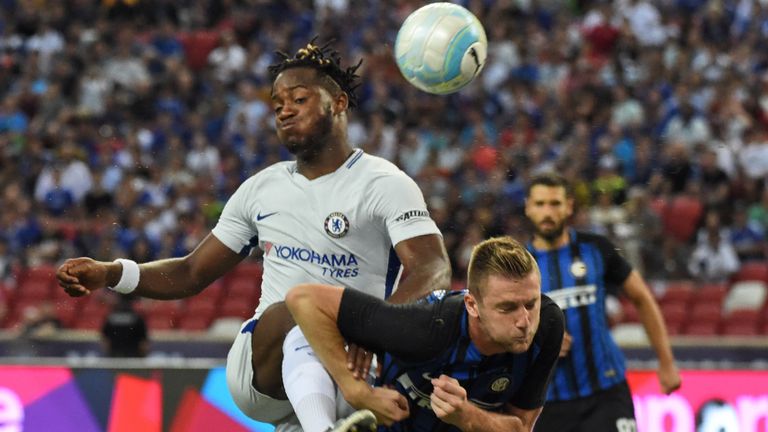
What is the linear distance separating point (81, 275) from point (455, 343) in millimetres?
1748

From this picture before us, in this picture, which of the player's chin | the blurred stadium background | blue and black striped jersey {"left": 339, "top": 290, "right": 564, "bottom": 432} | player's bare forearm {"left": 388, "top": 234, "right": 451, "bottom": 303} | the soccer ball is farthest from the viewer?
the blurred stadium background

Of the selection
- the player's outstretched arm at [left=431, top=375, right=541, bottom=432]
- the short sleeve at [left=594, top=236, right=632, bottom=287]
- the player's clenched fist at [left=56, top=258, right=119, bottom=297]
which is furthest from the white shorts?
the short sleeve at [left=594, top=236, right=632, bottom=287]

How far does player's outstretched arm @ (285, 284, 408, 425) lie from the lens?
15.9 feet

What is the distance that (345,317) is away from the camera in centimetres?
489

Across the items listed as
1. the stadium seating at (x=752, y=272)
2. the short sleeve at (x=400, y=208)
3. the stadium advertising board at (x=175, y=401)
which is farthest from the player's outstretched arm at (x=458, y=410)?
the stadium seating at (x=752, y=272)

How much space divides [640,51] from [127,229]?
723cm

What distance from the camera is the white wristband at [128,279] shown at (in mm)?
5883

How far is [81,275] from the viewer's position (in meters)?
5.73

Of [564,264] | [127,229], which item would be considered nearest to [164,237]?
[127,229]

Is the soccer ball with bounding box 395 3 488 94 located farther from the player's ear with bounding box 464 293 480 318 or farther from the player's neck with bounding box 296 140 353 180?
the player's ear with bounding box 464 293 480 318

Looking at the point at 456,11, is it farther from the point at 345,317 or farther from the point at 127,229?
the point at 127,229

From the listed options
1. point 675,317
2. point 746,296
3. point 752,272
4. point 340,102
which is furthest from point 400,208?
point 752,272

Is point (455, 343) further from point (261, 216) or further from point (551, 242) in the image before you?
point (551, 242)

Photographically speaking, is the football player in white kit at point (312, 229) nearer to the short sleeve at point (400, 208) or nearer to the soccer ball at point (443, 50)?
the short sleeve at point (400, 208)
